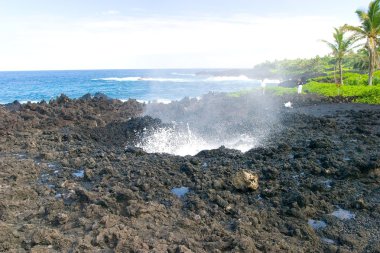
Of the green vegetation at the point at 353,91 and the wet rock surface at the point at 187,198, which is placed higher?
the green vegetation at the point at 353,91

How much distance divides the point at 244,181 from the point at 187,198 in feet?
5.20

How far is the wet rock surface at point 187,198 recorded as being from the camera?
21.3ft

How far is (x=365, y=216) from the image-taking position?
26.7ft

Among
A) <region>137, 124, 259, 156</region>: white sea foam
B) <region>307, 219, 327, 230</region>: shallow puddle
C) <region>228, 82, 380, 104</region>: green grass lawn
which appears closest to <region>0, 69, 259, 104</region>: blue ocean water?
<region>228, 82, 380, 104</region>: green grass lawn

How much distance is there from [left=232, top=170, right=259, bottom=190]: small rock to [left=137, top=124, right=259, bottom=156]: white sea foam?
5.43 m

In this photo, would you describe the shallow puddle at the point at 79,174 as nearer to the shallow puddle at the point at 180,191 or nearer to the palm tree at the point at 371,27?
the shallow puddle at the point at 180,191

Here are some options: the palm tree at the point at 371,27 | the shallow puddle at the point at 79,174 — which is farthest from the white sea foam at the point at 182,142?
the palm tree at the point at 371,27

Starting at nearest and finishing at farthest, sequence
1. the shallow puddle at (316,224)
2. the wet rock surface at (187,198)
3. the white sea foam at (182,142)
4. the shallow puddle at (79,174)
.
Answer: the wet rock surface at (187,198) < the shallow puddle at (316,224) < the shallow puddle at (79,174) < the white sea foam at (182,142)

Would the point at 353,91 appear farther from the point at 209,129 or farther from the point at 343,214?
the point at 343,214

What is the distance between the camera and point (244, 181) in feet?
30.4

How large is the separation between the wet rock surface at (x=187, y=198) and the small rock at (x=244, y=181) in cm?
13

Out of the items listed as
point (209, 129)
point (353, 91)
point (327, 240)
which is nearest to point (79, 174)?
point (327, 240)

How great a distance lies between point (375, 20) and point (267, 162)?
1023 inches

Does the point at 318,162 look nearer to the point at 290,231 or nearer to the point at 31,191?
the point at 290,231
